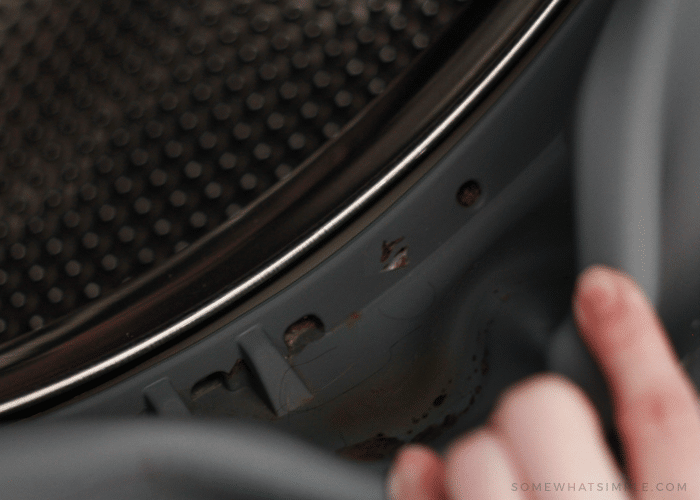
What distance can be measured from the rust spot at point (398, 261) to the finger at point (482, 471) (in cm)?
18

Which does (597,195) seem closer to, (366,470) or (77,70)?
(366,470)

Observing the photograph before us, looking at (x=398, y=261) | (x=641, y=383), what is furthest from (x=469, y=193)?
(x=641, y=383)

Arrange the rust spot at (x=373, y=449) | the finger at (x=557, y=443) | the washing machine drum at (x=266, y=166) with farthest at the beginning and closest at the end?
the rust spot at (x=373, y=449) < the washing machine drum at (x=266, y=166) < the finger at (x=557, y=443)

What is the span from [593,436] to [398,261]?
209mm

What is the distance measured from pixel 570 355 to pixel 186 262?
0.88 feet

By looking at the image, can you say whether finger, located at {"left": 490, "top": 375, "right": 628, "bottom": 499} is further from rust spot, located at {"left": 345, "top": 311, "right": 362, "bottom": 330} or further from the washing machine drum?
rust spot, located at {"left": 345, "top": 311, "right": 362, "bottom": 330}

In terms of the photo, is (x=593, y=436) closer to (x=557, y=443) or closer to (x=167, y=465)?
(x=557, y=443)

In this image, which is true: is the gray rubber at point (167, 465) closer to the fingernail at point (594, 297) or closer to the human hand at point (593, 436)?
the human hand at point (593, 436)

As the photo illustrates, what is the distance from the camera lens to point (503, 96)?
41cm

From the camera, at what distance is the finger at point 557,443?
253 mm

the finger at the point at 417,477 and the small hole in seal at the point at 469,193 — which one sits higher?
the small hole in seal at the point at 469,193

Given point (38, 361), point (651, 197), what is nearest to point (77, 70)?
point (38, 361)

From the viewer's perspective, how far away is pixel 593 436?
278 mm

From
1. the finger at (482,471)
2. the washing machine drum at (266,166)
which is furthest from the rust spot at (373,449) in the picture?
the finger at (482,471)
